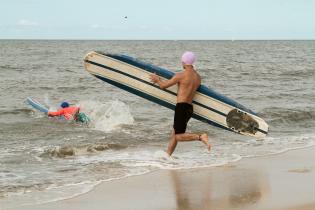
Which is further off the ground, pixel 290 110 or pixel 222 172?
pixel 290 110

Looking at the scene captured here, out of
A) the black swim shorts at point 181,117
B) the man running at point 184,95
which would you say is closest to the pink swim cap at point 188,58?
the man running at point 184,95

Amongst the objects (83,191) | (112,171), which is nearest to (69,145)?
(112,171)

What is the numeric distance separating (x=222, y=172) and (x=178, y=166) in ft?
2.34

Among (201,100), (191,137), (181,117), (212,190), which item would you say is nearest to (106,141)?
(201,100)

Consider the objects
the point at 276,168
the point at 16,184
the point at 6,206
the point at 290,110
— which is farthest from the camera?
the point at 290,110

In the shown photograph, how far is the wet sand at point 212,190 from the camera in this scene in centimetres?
480

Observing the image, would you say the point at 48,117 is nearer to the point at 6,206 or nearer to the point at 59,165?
the point at 59,165

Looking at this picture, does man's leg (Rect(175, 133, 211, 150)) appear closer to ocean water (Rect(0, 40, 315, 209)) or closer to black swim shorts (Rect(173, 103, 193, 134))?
black swim shorts (Rect(173, 103, 193, 134))

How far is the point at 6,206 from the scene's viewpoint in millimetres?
4969

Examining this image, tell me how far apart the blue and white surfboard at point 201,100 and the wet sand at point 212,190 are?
58.3 inches

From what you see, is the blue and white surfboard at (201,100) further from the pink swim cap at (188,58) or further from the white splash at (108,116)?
the white splash at (108,116)

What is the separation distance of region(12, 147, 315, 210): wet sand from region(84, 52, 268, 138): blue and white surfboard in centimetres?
148

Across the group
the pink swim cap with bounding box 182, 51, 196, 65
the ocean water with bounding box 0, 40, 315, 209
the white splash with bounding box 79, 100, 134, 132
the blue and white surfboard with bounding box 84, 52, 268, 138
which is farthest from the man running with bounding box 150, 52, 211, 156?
the white splash with bounding box 79, 100, 134, 132

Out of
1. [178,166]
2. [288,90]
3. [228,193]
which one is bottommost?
[228,193]
